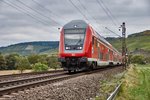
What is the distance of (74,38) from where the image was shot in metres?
31.0

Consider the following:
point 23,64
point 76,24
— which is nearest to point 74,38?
point 76,24

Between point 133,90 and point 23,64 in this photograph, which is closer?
point 133,90

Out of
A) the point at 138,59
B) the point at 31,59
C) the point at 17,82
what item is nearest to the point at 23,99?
the point at 17,82

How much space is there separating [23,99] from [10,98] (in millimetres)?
518

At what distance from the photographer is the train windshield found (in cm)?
3058

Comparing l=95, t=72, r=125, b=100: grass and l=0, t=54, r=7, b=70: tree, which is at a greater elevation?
l=0, t=54, r=7, b=70: tree

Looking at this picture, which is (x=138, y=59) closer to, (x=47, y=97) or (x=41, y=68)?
(x=41, y=68)

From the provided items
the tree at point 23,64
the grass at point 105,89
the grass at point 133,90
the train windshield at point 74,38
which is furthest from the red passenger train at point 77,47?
the tree at point 23,64

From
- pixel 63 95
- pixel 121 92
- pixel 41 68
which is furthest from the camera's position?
pixel 41 68

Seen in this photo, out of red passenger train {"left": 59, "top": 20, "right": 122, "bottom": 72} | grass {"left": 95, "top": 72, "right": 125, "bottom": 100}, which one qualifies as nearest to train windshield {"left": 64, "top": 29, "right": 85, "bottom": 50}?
red passenger train {"left": 59, "top": 20, "right": 122, "bottom": 72}

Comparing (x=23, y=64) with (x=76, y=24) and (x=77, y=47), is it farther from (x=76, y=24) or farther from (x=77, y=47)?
(x=77, y=47)

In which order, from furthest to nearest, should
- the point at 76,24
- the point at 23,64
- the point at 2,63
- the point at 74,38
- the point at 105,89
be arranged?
the point at 2,63
the point at 23,64
the point at 76,24
the point at 74,38
the point at 105,89

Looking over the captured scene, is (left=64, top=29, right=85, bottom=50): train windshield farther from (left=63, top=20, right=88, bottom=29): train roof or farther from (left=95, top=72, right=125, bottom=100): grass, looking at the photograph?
(left=95, top=72, right=125, bottom=100): grass

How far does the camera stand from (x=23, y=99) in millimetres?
12711
